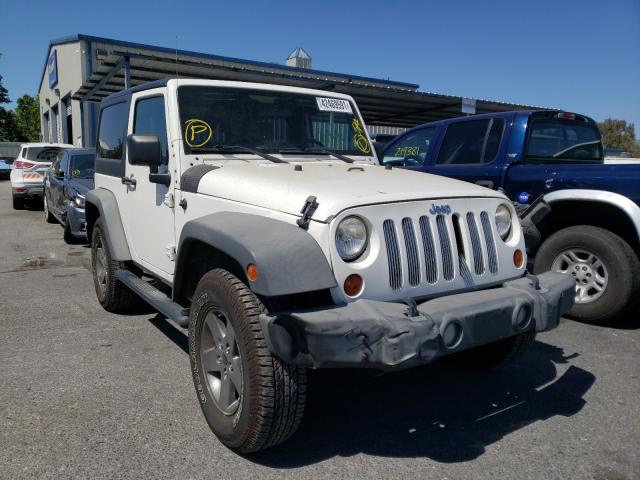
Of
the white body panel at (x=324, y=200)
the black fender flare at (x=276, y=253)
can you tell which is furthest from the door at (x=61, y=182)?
the black fender flare at (x=276, y=253)

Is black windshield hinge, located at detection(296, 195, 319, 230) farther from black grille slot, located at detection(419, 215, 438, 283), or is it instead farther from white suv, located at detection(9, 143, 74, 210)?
white suv, located at detection(9, 143, 74, 210)

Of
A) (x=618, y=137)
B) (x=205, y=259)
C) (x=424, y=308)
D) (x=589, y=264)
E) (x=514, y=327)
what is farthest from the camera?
(x=618, y=137)

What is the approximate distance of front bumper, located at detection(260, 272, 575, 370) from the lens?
2.31 metres

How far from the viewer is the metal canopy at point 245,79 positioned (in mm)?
12844

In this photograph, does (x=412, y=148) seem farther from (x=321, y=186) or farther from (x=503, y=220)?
(x=321, y=186)

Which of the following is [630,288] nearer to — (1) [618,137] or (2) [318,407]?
(2) [318,407]

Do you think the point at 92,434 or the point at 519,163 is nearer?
the point at 92,434

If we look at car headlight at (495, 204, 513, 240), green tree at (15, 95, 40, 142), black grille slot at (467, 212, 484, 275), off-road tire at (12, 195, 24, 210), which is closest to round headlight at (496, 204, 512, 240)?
car headlight at (495, 204, 513, 240)

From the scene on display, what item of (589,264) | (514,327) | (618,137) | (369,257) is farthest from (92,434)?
(618,137)

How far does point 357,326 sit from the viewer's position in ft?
7.63

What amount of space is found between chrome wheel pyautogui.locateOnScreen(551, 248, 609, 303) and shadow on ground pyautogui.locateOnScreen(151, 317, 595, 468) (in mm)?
985

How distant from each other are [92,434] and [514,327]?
2.31 metres

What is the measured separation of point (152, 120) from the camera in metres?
4.16

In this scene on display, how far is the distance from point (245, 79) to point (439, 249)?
12.3m
